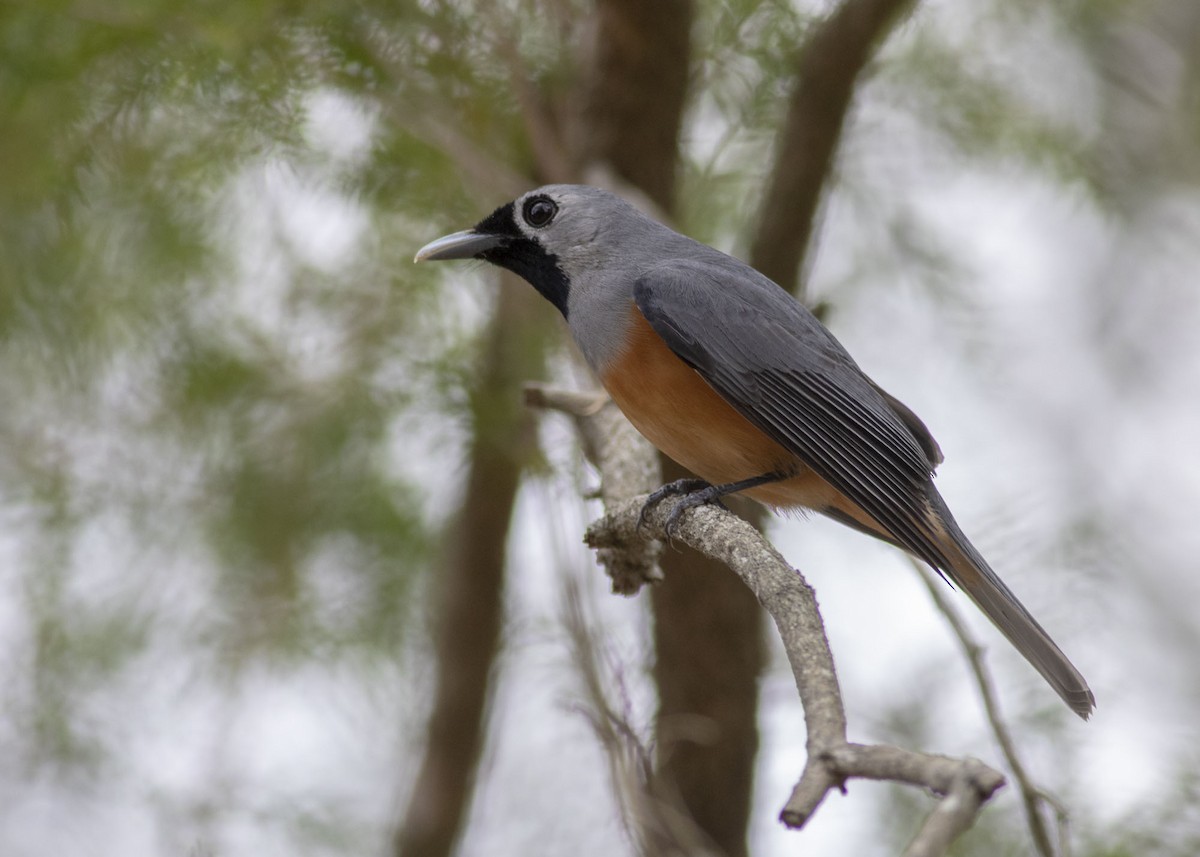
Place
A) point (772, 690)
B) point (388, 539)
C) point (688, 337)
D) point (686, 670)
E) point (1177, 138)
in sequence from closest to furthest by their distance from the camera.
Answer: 1. point (688, 337)
2. point (686, 670)
3. point (772, 690)
4. point (388, 539)
5. point (1177, 138)

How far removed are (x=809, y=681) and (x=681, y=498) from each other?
1.72m

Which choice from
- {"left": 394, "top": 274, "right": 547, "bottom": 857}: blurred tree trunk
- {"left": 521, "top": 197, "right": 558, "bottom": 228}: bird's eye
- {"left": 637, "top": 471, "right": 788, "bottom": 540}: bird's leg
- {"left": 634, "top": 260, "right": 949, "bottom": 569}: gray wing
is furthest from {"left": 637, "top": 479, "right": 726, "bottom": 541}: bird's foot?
{"left": 394, "top": 274, "right": 547, "bottom": 857}: blurred tree trunk

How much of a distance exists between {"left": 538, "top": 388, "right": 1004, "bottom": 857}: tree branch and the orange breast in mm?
305

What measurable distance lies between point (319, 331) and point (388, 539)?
3.50 ft

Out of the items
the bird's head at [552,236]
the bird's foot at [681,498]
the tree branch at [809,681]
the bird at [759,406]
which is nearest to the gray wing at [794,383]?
the bird at [759,406]

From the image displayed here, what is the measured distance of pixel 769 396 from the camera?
394 cm

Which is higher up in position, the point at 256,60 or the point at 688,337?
the point at 256,60

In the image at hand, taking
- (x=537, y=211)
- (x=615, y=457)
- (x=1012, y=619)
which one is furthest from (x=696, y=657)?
(x=537, y=211)

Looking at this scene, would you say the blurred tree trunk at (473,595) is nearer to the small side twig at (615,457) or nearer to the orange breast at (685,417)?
the small side twig at (615,457)

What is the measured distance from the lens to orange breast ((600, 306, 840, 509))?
3850 millimetres

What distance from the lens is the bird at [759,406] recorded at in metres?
3.75

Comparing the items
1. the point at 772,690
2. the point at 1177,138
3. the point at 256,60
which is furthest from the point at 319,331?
the point at 1177,138

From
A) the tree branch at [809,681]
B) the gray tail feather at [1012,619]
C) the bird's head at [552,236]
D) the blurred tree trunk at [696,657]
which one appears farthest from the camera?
the blurred tree trunk at [696,657]

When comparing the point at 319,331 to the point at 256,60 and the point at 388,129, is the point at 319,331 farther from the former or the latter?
the point at 256,60
